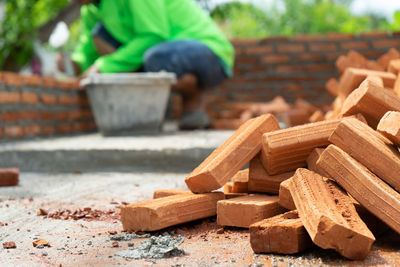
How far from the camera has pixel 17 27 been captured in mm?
7996

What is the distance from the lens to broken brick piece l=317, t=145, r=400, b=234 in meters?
1.31

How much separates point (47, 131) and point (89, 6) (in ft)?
3.96

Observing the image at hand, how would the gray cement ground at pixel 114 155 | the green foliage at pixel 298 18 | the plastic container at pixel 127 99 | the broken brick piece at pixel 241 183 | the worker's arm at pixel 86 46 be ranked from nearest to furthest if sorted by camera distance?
the broken brick piece at pixel 241 183
the gray cement ground at pixel 114 155
the plastic container at pixel 127 99
the worker's arm at pixel 86 46
the green foliage at pixel 298 18

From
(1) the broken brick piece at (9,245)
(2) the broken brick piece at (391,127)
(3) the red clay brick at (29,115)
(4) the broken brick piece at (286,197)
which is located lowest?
(3) the red clay brick at (29,115)

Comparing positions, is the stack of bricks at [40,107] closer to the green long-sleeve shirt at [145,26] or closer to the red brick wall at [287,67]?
the green long-sleeve shirt at [145,26]

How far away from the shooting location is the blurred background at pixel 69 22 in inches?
316

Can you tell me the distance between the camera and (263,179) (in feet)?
5.61

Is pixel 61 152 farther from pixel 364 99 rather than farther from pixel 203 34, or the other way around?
pixel 364 99

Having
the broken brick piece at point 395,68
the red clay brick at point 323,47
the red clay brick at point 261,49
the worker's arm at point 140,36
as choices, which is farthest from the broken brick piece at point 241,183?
the red clay brick at point 323,47

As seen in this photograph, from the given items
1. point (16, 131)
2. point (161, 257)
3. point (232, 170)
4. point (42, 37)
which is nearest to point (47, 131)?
point (16, 131)

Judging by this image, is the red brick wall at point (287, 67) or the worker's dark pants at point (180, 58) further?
the red brick wall at point (287, 67)

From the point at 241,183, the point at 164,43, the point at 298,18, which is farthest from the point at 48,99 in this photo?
the point at 298,18

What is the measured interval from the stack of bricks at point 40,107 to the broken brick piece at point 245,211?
8.27ft

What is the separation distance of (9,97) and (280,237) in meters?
2.92
